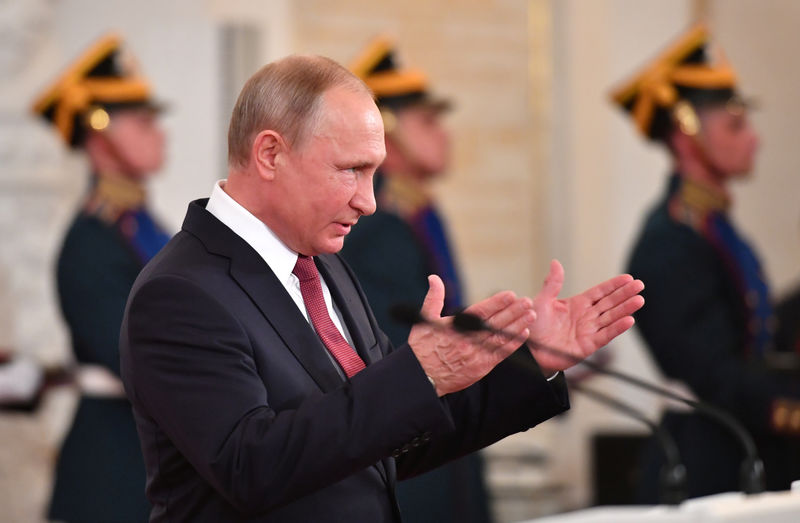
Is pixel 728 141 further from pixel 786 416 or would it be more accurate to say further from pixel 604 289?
pixel 604 289

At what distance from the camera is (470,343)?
1772 mm

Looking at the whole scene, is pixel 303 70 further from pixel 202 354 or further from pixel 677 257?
pixel 677 257

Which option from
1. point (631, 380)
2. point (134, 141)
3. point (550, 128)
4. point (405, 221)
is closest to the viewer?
point (631, 380)

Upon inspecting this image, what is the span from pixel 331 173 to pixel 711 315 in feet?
8.74

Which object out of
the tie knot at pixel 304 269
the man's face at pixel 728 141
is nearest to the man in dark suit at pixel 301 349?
the tie knot at pixel 304 269

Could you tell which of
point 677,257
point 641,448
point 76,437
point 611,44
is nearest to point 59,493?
point 76,437

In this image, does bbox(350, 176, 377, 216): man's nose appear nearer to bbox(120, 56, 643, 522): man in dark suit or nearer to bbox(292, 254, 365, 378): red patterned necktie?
bbox(120, 56, 643, 522): man in dark suit

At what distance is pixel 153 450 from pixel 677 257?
2748mm

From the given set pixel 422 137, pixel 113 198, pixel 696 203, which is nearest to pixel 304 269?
pixel 113 198

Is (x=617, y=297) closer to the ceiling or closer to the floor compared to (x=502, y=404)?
closer to the ceiling

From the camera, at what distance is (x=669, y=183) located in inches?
184

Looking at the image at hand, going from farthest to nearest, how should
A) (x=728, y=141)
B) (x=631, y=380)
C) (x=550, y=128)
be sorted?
(x=550, y=128) → (x=728, y=141) → (x=631, y=380)

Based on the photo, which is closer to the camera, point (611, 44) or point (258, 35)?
point (258, 35)

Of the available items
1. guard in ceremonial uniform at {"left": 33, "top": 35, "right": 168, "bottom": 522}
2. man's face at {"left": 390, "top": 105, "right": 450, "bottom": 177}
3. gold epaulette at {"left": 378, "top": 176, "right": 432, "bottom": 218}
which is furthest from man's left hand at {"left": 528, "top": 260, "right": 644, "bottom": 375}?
man's face at {"left": 390, "top": 105, "right": 450, "bottom": 177}
